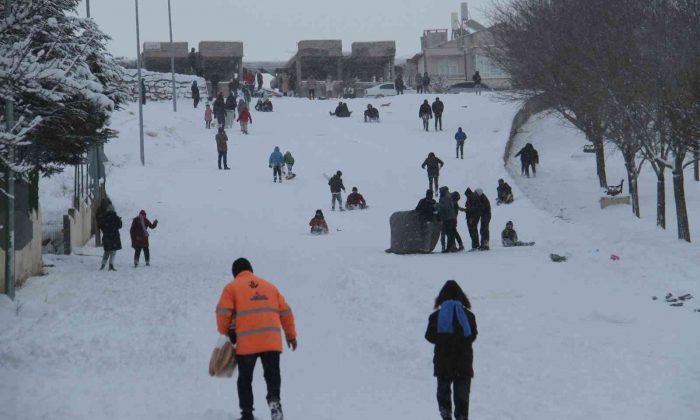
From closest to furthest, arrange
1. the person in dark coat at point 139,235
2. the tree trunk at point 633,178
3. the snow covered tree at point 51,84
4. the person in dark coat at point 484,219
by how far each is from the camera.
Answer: the snow covered tree at point 51,84, the person in dark coat at point 139,235, the person in dark coat at point 484,219, the tree trunk at point 633,178

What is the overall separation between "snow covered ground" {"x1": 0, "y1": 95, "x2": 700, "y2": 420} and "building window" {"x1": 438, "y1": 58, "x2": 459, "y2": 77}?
49627 mm

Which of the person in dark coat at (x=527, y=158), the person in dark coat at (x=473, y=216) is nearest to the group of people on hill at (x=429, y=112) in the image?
the person in dark coat at (x=527, y=158)

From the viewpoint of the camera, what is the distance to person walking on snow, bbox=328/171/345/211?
99.9 feet

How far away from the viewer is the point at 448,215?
72.2 feet

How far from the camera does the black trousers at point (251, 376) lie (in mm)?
8727

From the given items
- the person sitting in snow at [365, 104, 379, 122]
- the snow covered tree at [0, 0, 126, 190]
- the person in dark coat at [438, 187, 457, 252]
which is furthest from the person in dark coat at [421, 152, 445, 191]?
the person sitting in snow at [365, 104, 379, 122]

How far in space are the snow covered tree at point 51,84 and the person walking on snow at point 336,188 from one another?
9303 mm

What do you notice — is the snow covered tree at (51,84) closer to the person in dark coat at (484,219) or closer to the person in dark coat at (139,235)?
the person in dark coat at (139,235)

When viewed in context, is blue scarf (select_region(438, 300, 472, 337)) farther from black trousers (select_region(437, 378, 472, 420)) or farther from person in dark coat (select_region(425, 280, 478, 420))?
black trousers (select_region(437, 378, 472, 420))

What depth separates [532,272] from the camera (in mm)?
18531

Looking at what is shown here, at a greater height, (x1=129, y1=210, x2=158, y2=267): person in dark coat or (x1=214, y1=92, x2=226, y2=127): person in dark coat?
(x1=214, y1=92, x2=226, y2=127): person in dark coat

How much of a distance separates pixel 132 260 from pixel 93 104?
5.77 m

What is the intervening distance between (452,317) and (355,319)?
6039 mm

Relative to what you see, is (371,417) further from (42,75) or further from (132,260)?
(132,260)
